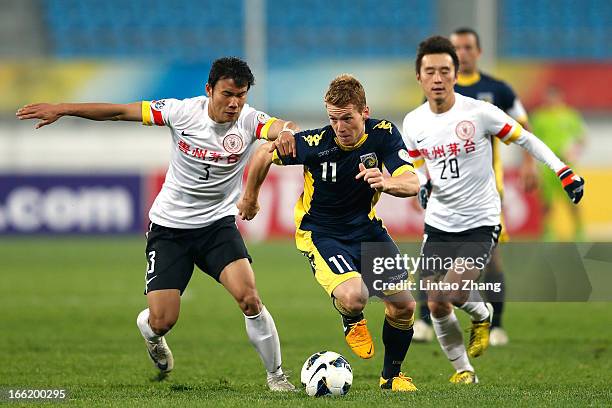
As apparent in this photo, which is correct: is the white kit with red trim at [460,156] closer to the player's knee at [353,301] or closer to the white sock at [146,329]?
the player's knee at [353,301]

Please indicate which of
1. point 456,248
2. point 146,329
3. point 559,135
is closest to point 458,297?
point 456,248

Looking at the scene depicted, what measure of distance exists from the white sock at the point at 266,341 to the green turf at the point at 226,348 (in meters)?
0.18

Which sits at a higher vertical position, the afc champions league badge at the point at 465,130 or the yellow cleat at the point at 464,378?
the afc champions league badge at the point at 465,130

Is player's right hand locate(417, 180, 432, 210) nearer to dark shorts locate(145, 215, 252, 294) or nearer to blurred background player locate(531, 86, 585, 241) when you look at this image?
dark shorts locate(145, 215, 252, 294)

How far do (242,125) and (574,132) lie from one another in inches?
404

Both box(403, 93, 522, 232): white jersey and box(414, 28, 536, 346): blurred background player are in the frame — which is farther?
box(414, 28, 536, 346): blurred background player

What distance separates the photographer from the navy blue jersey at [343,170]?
673 cm

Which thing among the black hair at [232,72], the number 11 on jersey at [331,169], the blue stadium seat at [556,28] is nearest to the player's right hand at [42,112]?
the black hair at [232,72]

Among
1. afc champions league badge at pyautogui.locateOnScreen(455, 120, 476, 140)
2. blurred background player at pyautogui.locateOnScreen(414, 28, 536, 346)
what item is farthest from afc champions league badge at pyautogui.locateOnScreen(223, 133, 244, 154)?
blurred background player at pyautogui.locateOnScreen(414, 28, 536, 346)

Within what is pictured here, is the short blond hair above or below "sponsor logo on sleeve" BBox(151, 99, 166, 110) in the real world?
above

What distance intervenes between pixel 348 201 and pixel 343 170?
0.23 m

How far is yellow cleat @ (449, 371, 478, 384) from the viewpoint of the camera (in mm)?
7227

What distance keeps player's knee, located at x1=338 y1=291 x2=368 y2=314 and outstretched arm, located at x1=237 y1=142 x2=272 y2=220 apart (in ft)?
2.51

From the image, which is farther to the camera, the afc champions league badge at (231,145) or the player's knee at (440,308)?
the player's knee at (440,308)
